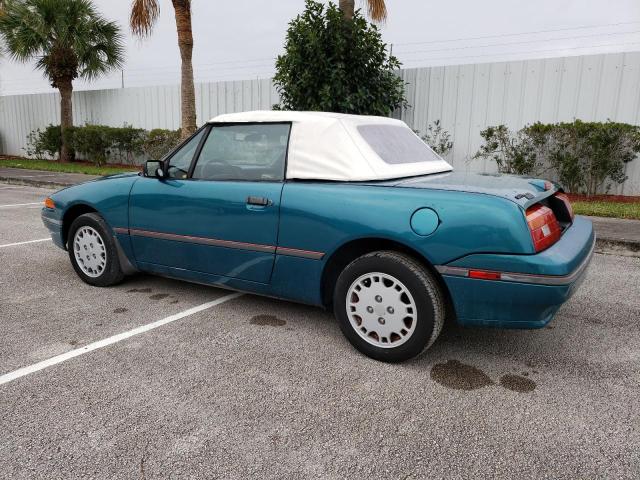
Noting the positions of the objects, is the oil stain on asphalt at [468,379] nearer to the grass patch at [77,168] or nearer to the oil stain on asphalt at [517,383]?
the oil stain on asphalt at [517,383]

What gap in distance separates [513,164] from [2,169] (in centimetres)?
1491

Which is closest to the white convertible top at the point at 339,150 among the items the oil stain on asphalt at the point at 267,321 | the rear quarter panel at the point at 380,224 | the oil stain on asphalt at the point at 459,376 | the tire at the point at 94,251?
the rear quarter panel at the point at 380,224

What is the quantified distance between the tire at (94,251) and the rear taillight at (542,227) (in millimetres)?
3290

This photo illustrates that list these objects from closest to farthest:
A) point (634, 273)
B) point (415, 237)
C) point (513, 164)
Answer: point (415, 237), point (634, 273), point (513, 164)

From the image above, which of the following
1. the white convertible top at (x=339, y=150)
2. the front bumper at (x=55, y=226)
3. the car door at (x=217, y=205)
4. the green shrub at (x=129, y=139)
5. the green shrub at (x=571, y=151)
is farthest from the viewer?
the green shrub at (x=129, y=139)

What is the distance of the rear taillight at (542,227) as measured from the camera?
9.17ft

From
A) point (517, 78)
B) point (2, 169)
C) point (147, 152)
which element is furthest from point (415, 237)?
point (2, 169)

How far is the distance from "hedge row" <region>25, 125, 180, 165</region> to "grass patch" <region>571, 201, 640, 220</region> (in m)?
10.5

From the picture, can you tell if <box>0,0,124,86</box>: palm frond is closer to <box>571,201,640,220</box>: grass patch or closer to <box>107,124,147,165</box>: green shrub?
<box>107,124,147,165</box>: green shrub

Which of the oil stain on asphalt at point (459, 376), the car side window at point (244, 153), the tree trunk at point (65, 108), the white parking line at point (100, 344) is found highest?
the tree trunk at point (65, 108)

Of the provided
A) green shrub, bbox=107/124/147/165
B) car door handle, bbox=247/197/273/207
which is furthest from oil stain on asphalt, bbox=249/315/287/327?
green shrub, bbox=107/124/147/165

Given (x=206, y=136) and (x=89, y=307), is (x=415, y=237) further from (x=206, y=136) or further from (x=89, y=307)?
(x=89, y=307)

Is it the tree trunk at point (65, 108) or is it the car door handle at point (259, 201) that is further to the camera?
the tree trunk at point (65, 108)

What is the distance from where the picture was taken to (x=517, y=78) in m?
10.1
